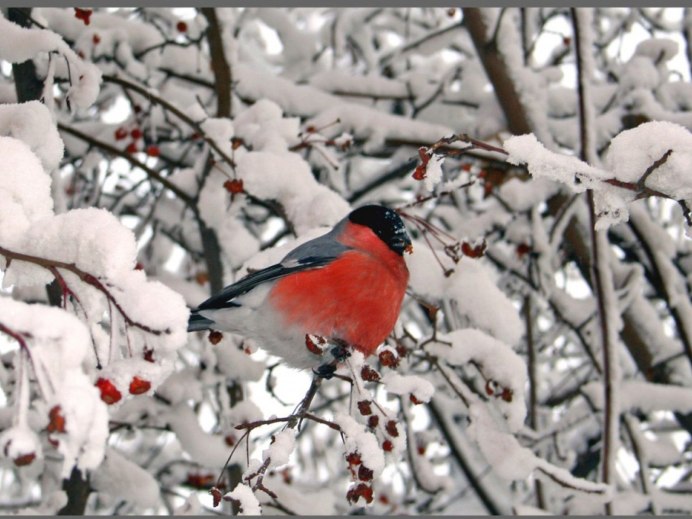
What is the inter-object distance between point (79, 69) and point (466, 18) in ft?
6.26

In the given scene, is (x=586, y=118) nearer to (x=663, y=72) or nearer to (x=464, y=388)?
(x=464, y=388)

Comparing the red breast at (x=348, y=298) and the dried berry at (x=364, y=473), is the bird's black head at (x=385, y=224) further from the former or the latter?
the dried berry at (x=364, y=473)

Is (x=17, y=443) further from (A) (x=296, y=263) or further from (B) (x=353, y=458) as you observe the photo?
(A) (x=296, y=263)

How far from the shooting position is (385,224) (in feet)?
8.32

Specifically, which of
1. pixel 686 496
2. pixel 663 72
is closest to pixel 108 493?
pixel 686 496

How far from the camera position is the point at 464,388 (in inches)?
96.3

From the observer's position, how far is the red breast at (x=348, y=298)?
2.26 m

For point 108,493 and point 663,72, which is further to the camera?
point 663,72

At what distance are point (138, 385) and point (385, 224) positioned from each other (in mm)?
1441

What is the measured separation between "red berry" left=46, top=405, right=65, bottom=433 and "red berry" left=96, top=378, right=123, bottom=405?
0.75ft

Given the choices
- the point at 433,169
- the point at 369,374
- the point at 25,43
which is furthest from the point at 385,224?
the point at 25,43

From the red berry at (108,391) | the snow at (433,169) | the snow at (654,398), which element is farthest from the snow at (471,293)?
the red berry at (108,391)

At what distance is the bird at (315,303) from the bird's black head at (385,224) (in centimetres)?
6

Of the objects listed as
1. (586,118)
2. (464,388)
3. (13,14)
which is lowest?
(464,388)
